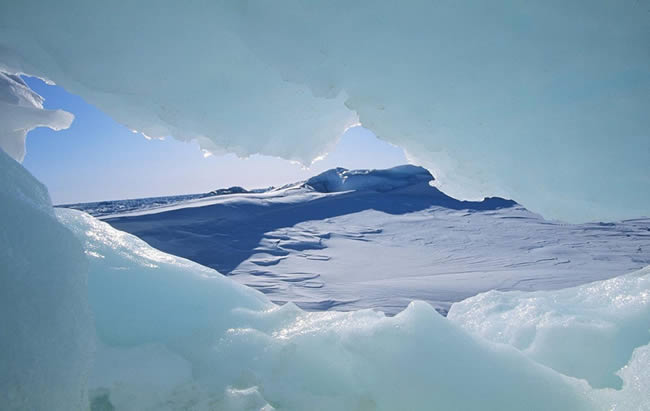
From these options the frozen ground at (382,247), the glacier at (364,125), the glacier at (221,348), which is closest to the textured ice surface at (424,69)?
the glacier at (364,125)

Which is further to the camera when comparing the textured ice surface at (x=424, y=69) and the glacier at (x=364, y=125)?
the textured ice surface at (x=424, y=69)

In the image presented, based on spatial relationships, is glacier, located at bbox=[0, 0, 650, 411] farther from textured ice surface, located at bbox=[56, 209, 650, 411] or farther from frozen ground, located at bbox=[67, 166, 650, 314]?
frozen ground, located at bbox=[67, 166, 650, 314]

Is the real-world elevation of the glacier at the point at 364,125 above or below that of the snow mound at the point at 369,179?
below

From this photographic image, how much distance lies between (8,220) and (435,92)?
6.42ft

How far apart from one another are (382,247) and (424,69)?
5865 millimetres

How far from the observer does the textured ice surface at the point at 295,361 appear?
143 cm

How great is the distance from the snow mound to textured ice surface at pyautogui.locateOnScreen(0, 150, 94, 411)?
570 inches

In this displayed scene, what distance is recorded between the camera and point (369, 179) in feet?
53.7

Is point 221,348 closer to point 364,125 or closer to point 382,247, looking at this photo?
point 364,125

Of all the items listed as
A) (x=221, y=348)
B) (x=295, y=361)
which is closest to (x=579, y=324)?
(x=295, y=361)

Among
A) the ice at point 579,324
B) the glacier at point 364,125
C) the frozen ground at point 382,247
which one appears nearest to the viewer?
the glacier at point 364,125

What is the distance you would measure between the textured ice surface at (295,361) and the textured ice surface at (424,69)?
104cm

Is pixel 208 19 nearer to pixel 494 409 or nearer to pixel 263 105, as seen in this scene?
pixel 263 105

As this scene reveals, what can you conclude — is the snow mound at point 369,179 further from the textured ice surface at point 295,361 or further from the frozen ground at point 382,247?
the textured ice surface at point 295,361
